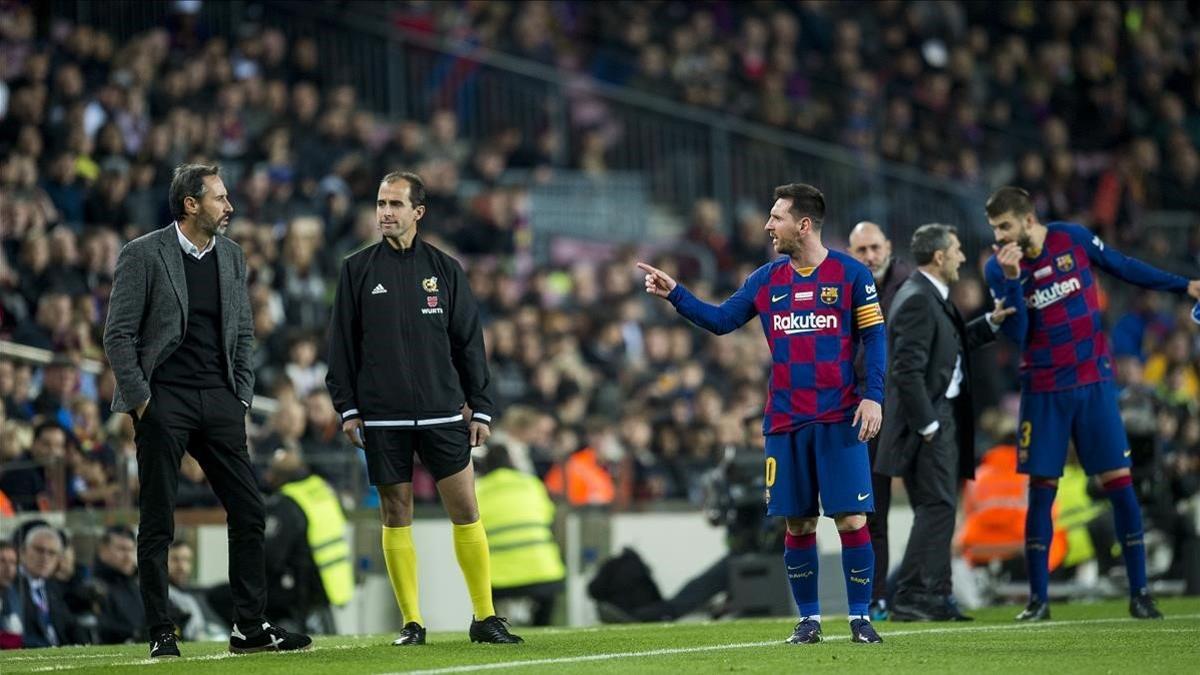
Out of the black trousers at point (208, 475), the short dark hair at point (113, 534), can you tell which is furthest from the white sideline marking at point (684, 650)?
the short dark hair at point (113, 534)

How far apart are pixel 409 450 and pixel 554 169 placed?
12.9m

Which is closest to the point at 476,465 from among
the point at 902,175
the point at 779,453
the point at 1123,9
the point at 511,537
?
the point at 511,537

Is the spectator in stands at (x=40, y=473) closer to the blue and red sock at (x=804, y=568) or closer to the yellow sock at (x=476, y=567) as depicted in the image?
the yellow sock at (x=476, y=567)

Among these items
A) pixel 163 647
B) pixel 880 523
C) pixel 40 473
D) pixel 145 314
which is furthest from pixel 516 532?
pixel 145 314

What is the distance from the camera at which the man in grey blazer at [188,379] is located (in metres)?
8.85

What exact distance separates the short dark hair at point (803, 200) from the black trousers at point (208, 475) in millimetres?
2701

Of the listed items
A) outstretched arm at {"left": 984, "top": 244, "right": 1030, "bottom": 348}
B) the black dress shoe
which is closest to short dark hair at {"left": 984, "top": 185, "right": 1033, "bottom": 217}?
outstretched arm at {"left": 984, "top": 244, "right": 1030, "bottom": 348}

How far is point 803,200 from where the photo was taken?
885 cm

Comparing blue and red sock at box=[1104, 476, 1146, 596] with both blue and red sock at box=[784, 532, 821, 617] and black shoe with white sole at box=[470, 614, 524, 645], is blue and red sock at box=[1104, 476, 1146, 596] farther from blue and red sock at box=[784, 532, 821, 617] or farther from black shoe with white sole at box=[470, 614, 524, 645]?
black shoe with white sole at box=[470, 614, 524, 645]

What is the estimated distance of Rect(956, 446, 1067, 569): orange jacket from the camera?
1556cm

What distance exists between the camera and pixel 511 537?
14.3 m

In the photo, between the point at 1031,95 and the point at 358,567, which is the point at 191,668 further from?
the point at 1031,95

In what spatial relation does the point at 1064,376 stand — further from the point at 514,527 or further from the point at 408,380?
the point at 514,527

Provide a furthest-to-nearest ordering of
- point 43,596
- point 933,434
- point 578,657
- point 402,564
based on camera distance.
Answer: point 43,596 < point 933,434 < point 402,564 < point 578,657
